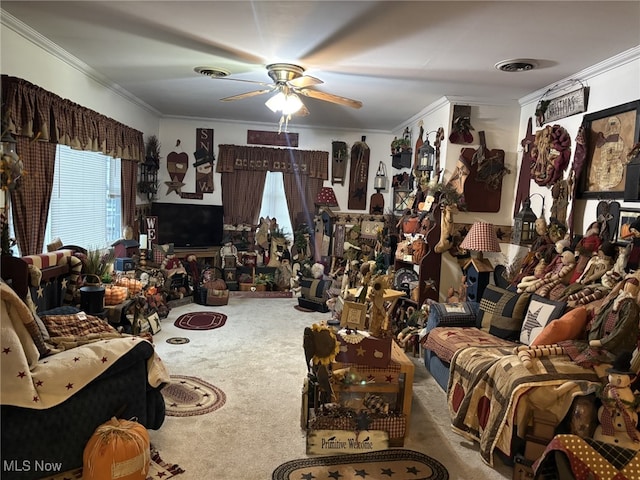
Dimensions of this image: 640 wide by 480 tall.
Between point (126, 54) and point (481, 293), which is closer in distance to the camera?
point (126, 54)

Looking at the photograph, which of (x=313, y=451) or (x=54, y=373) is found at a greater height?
(x=54, y=373)

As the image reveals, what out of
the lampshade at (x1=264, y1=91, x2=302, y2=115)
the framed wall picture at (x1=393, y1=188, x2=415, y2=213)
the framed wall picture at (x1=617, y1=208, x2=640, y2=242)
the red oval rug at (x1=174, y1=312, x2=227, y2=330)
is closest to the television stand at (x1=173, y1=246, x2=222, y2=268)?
the red oval rug at (x1=174, y1=312, x2=227, y2=330)

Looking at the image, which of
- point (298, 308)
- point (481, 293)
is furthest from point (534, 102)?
point (298, 308)

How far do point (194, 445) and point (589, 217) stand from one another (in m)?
3.24

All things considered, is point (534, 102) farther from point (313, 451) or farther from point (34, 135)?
point (34, 135)

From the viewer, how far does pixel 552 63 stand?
10.7ft

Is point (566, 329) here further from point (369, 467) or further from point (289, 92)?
point (289, 92)

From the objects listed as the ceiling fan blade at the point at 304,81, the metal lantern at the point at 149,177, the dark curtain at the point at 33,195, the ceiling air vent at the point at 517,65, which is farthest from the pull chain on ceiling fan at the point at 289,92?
the metal lantern at the point at 149,177

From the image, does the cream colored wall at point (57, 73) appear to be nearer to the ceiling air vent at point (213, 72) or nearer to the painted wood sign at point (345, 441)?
the ceiling air vent at point (213, 72)

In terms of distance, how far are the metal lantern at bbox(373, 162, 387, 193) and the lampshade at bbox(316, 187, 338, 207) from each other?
0.65 m

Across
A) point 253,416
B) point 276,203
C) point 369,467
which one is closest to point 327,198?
point 276,203

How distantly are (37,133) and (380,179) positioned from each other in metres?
4.53

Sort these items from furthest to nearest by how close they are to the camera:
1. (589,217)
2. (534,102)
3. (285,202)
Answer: (285,202)
(534,102)
(589,217)

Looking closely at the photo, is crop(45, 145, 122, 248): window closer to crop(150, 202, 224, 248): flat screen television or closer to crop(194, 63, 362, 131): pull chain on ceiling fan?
crop(150, 202, 224, 248): flat screen television
